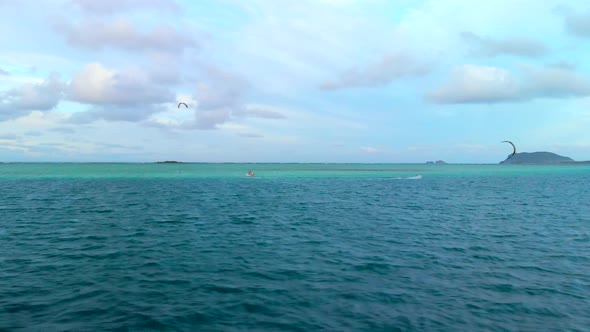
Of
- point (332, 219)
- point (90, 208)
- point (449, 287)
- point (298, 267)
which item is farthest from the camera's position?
point (90, 208)

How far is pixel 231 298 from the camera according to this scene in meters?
16.6

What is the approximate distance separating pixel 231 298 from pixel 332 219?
22.7 m

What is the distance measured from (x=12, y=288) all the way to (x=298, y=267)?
45.7 ft

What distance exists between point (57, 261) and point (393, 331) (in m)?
19.9

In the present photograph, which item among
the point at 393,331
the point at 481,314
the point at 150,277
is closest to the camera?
the point at 393,331

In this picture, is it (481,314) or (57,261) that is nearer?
(481,314)

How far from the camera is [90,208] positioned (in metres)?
47.3

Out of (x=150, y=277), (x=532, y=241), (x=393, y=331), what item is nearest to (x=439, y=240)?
(x=532, y=241)

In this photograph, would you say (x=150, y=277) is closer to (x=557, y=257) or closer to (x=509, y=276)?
(x=509, y=276)

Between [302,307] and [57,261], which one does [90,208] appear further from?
[302,307]

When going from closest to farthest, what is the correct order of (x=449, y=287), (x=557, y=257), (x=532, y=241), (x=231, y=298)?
(x=231, y=298) < (x=449, y=287) < (x=557, y=257) < (x=532, y=241)

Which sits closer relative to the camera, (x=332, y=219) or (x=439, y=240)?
(x=439, y=240)

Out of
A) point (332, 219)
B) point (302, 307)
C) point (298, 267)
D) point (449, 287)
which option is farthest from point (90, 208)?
point (449, 287)

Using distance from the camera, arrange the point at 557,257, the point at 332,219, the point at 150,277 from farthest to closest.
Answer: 1. the point at 332,219
2. the point at 557,257
3. the point at 150,277
